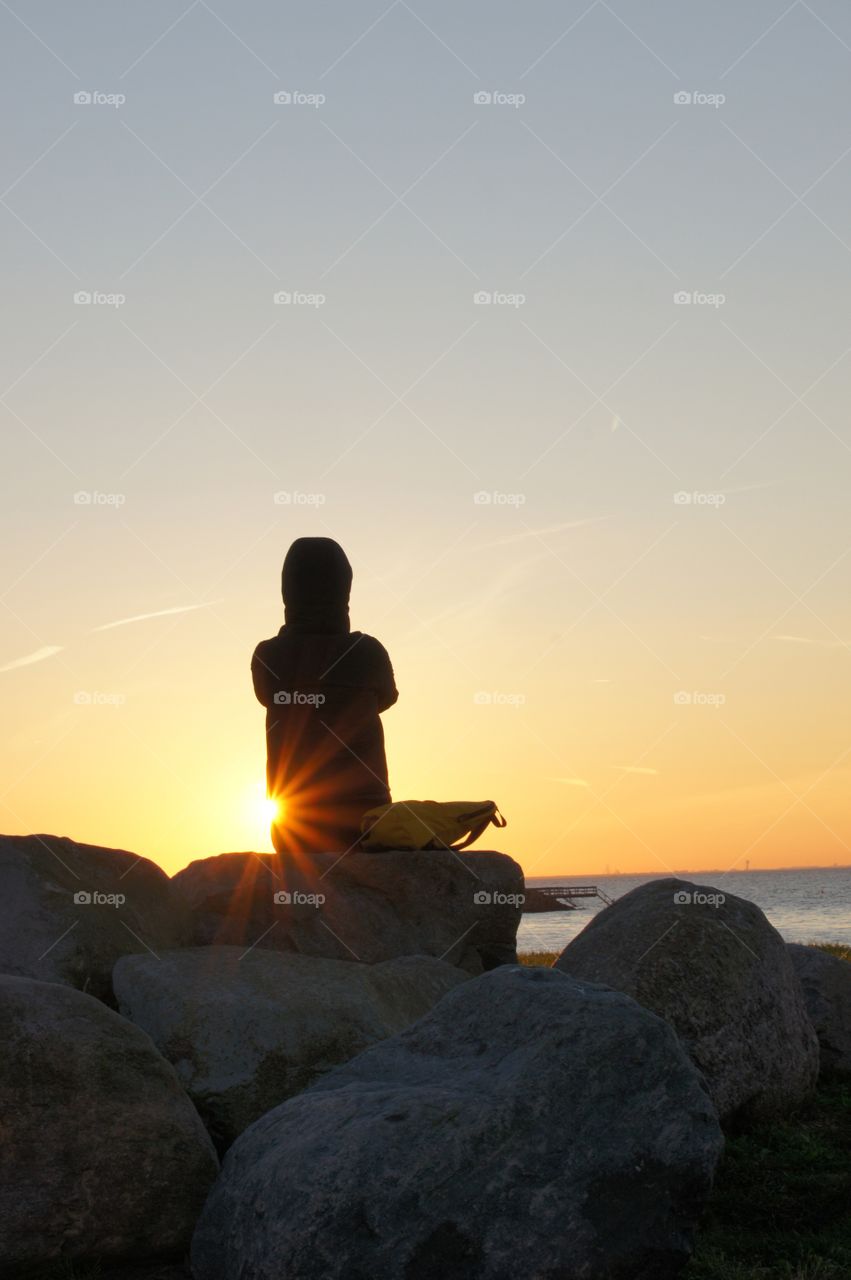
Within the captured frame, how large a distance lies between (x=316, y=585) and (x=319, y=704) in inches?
44.8

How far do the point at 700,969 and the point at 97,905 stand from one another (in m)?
4.49

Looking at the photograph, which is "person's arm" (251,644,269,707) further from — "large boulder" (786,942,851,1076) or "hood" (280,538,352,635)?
"large boulder" (786,942,851,1076)

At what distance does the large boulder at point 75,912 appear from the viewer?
905cm

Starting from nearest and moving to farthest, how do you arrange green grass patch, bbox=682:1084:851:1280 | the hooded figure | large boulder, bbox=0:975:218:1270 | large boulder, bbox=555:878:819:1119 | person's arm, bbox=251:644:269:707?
large boulder, bbox=0:975:218:1270, green grass patch, bbox=682:1084:851:1280, large boulder, bbox=555:878:819:1119, the hooded figure, person's arm, bbox=251:644:269:707

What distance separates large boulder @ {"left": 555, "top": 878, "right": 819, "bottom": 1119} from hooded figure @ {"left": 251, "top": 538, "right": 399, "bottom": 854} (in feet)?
9.47

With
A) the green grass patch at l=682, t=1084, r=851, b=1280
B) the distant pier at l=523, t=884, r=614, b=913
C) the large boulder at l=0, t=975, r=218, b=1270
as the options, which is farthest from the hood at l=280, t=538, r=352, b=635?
the distant pier at l=523, t=884, r=614, b=913

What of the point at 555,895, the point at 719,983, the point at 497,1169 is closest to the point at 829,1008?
the point at 719,983

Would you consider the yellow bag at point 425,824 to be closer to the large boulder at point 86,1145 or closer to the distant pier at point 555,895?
the large boulder at point 86,1145

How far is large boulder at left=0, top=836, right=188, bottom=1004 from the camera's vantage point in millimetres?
9055

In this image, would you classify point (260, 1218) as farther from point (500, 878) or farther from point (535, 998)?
point (500, 878)

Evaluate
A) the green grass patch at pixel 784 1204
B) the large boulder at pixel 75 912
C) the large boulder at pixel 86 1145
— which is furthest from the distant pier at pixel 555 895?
the large boulder at pixel 86 1145

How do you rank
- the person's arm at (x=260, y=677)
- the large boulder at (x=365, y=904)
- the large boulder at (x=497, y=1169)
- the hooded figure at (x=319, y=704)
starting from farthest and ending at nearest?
the person's arm at (x=260, y=677)
the hooded figure at (x=319, y=704)
the large boulder at (x=365, y=904)
the large boulder at (x=497, y=1169)

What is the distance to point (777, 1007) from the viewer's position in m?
9.29

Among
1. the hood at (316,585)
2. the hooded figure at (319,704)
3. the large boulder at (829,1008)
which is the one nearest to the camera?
the large boulder at (829,1008)
